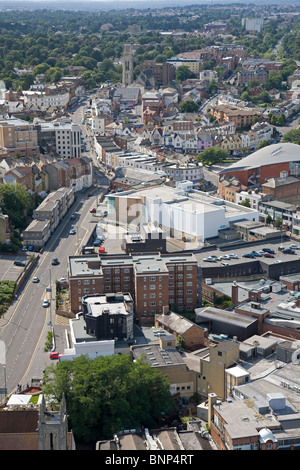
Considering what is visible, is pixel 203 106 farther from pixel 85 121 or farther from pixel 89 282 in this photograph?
pixel 89 282

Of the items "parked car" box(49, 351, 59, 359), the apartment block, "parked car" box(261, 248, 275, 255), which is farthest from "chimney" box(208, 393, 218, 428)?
the apartment block

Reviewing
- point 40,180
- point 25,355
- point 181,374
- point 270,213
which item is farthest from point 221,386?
point 40,180

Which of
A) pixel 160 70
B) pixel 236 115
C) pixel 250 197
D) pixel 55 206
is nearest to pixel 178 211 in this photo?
pixel 55 206

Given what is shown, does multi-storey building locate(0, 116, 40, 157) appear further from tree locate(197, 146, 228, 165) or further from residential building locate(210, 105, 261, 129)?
residential building locate(210, 105, 261, 129)

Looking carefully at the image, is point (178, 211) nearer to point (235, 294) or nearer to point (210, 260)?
point (210, 260)

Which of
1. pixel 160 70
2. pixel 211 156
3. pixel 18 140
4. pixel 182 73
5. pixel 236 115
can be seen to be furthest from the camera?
pixel 182 73
